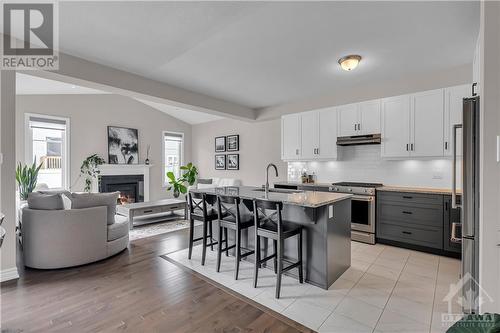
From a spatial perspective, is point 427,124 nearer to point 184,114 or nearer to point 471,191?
point 471,191

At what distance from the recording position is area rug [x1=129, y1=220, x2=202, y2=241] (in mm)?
4676

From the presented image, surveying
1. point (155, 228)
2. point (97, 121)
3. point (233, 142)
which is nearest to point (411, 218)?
point (155, 228)

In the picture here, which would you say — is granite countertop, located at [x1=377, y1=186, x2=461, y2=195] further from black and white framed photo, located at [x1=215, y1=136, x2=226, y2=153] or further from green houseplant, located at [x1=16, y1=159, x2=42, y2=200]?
green houseplant, located at [x1=16, y1=159, x2=42, y2=200]

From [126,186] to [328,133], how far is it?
576 centimetres

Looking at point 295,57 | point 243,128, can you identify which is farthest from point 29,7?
point 243,128

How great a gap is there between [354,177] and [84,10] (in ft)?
15.7

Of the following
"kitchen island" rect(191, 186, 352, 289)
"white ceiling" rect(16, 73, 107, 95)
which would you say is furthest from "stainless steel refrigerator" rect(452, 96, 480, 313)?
"white ceiling" rect(16, 73, 107, 95)

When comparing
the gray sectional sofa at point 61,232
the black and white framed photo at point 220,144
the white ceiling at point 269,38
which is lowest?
the gray sectional sofa at point 61,232

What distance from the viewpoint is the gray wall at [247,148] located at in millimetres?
6459

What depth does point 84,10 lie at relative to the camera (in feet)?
7.98

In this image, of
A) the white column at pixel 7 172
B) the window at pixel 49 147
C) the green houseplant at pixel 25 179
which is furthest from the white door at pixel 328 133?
the window at pixel 49 147

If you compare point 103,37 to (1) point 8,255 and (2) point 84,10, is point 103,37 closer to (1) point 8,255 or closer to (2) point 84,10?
(2) point 84,10

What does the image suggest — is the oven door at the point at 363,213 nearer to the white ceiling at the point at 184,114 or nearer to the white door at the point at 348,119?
the white door at the point at 348,119

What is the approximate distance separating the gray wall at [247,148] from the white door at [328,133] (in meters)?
1.37
